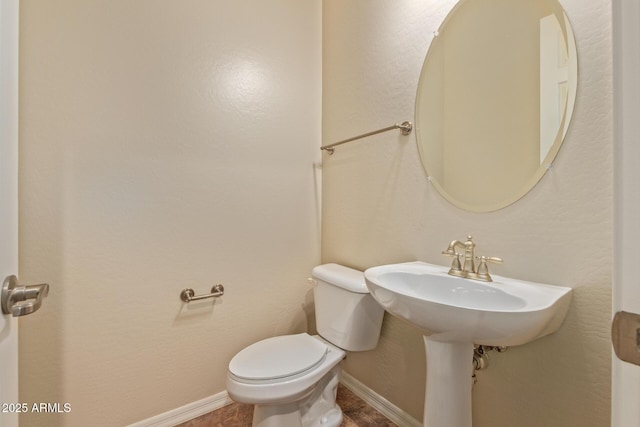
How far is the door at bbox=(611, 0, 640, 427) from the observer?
32 centimetres

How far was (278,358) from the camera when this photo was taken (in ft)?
3.93

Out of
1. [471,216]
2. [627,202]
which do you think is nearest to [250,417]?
[471,216]

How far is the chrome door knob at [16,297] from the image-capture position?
0.51m

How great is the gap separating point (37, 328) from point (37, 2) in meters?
1.27

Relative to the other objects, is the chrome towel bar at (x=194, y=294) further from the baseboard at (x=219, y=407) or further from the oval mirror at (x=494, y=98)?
the oval mirror at (x=494, y=98)

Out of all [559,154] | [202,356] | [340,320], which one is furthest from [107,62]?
[559,154]

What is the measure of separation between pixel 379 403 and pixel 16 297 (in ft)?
4.94

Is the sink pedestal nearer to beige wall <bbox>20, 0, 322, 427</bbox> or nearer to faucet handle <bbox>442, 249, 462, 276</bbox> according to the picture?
faucet handle <bbox>442, 249, 462, 276</bbox>

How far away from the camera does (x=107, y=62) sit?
1.19m

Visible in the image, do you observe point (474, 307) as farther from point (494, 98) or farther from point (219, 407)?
point (219, 407)

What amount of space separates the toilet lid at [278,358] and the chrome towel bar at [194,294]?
330 mm

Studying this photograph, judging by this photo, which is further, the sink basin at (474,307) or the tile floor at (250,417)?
the tile floor at (250,417)

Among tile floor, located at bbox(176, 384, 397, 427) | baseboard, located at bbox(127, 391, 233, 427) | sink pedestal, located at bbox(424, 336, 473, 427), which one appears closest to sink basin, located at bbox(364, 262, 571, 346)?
sink pedestal, located at bbox(424, 336, 473, 427)

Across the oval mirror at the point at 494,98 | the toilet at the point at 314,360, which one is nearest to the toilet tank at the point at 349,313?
the toilet at the point at 314,360
